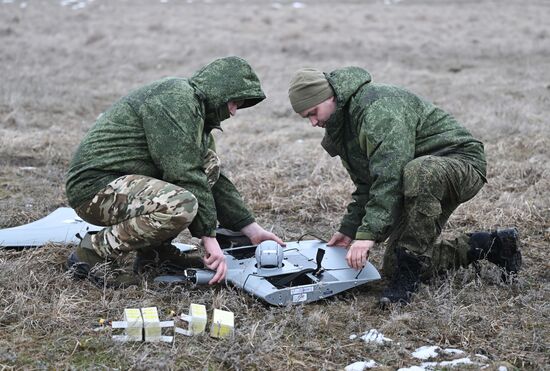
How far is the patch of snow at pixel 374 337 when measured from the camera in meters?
3.98

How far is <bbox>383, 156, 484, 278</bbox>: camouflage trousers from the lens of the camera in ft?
14.5

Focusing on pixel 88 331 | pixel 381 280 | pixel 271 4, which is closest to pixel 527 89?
pixel 381 280

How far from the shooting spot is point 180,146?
173 inches

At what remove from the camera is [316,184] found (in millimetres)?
7262

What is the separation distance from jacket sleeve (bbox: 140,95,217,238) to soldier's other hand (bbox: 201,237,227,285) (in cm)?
7

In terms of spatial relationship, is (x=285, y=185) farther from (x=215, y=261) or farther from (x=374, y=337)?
(x=374, y=337)

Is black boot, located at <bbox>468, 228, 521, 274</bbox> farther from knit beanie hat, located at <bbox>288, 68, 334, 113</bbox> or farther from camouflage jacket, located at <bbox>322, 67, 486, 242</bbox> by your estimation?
knit beanie hat, located at <bbox>288, 68, 334, 113</bbox>

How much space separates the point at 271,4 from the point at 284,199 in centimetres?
2495

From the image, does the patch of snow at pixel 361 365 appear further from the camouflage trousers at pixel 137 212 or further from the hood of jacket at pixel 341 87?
the hood of jacket at pixel 341 87

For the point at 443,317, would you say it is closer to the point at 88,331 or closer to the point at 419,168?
the point at 419,168

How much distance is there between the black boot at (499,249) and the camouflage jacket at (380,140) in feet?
1.48

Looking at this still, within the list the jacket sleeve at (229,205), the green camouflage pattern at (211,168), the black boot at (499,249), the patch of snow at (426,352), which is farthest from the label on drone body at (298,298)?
the black boot at (499,249)

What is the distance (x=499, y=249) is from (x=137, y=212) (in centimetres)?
252

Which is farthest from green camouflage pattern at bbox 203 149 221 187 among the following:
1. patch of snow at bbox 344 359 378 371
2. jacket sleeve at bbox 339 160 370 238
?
patch of snow at bbox 344 359 378 371
